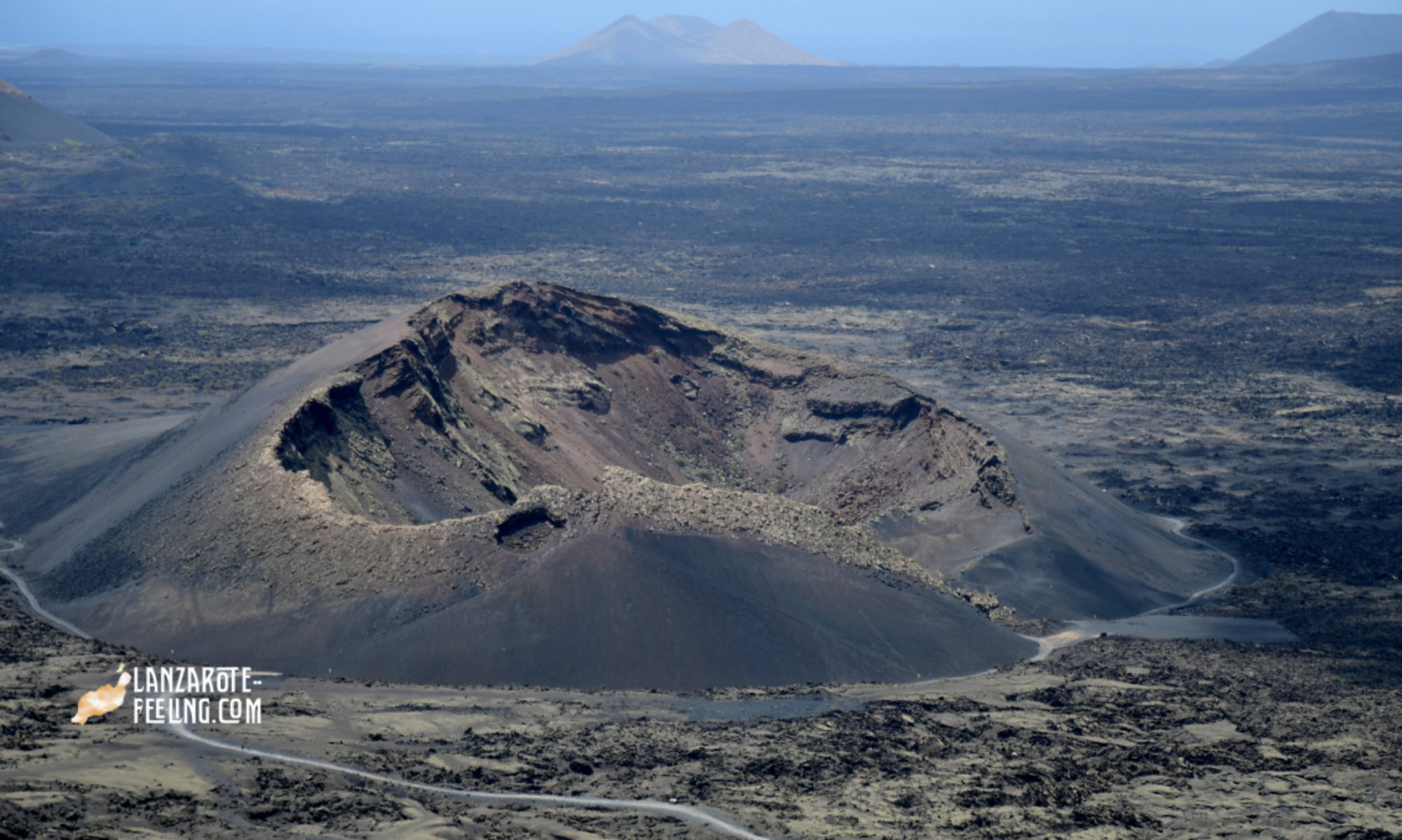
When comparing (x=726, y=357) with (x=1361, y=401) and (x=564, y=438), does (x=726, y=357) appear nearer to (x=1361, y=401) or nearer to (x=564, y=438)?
(x=564, y=438)

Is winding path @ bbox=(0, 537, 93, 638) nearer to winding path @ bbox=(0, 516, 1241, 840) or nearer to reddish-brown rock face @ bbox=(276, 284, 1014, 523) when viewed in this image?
reddish-brown rock face @ bbox=(276, 284, 1014, 523)

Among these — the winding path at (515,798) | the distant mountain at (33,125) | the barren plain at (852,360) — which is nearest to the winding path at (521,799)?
the winding path at (515,798)

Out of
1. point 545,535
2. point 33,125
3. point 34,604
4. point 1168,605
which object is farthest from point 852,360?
point 33,125

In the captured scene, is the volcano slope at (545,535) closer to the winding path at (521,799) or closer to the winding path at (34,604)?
the winding path at (34,604)

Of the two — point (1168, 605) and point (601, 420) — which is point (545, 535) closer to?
point (601, 420)

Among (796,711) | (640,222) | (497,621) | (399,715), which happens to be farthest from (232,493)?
(640,222)

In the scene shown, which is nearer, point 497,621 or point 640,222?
point 497,621

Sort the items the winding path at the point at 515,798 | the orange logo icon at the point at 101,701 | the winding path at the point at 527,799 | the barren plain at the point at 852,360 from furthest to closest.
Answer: the orange logo icon at the point at 101,701 → the barren plain at the point at 852,360 → the winding path at the point at 527,799 → the winding path at the point at 515,798
